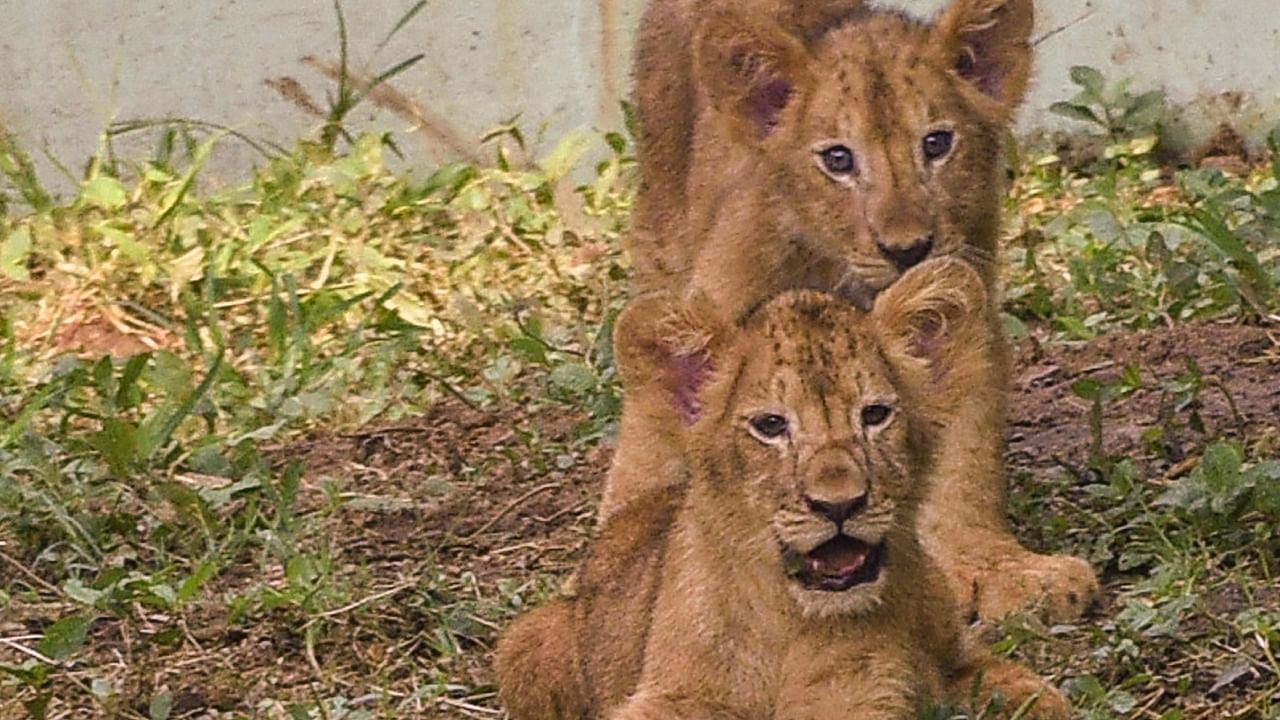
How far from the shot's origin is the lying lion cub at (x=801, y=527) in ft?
11.2

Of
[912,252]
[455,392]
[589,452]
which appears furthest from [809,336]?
[455,392]

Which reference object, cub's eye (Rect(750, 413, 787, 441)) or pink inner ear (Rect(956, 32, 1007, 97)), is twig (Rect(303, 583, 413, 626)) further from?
pink inner ear (Rect(956, 32, 1007, 97))

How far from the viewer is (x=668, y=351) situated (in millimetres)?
3730

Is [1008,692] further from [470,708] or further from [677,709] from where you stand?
[470,708]

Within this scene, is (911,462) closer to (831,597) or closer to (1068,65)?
(831,597)

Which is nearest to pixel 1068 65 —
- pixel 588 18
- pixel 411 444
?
pixel 588 18

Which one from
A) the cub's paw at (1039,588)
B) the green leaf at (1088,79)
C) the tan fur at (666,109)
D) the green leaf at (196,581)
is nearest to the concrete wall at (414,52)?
the green leaf at (1088,79)

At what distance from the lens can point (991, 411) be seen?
15.1ft

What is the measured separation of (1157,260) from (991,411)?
5.20 ft

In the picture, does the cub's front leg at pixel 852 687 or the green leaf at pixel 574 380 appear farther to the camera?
the green leaf at pixel 574 380

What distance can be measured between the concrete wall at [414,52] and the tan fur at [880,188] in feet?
8.41

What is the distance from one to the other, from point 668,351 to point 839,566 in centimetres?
46

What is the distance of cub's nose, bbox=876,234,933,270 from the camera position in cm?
430

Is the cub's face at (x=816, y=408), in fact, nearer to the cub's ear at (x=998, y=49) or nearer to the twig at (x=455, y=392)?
the cub's ear at (x=998, y=49)
